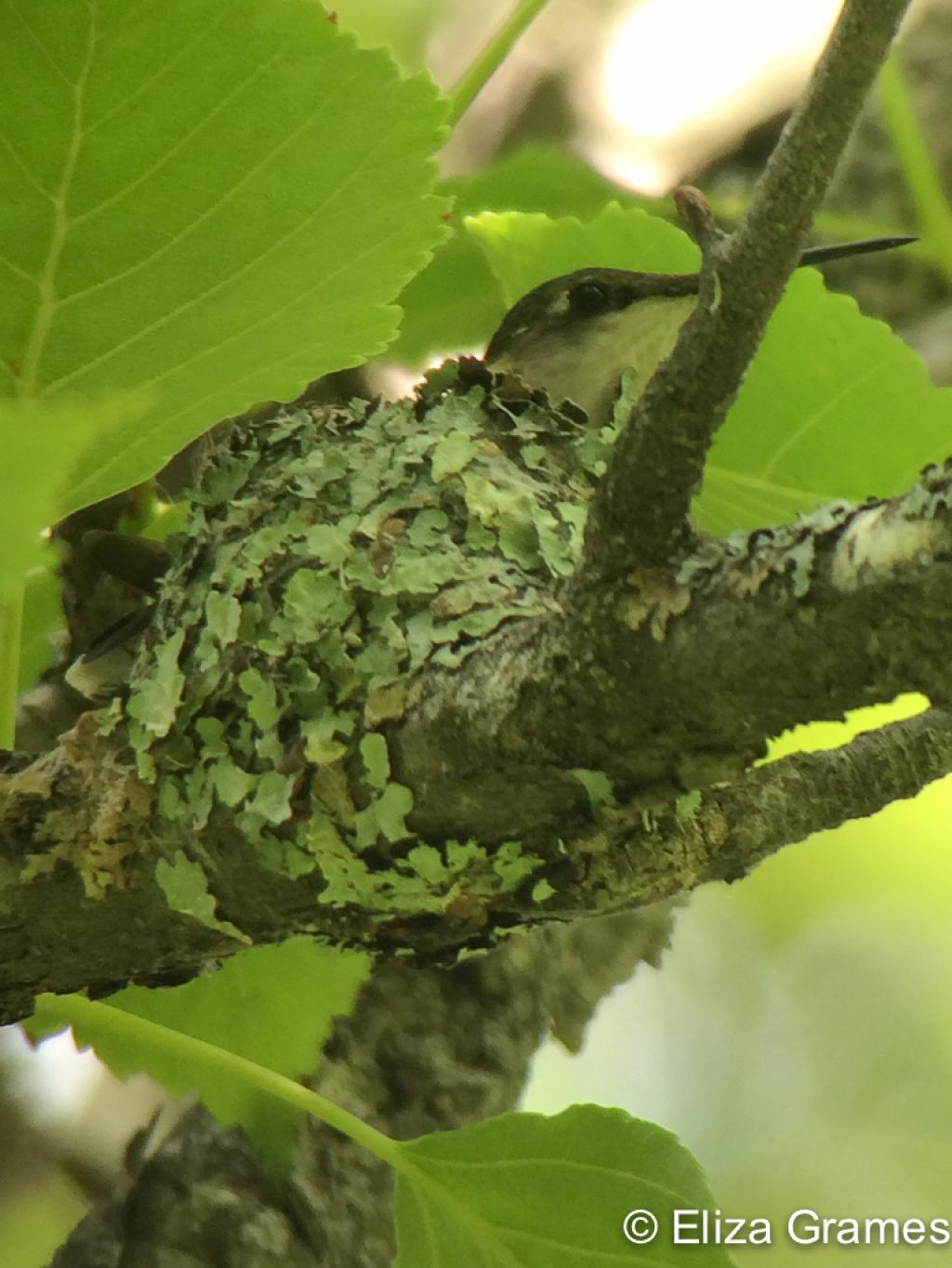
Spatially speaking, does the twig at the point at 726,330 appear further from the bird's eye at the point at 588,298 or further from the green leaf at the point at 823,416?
the bird's eye at the point at 588,298

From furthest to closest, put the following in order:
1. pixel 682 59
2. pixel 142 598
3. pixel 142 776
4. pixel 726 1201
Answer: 1. pixel 726 1201
2. pixel 682 59
3. pixel 142 598
4. pixel 142 776

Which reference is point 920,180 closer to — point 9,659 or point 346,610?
point 346,610

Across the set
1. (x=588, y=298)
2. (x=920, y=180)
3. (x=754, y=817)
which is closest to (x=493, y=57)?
(x=588, y=298)

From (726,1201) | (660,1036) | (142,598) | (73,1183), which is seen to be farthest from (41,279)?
(660,1036)

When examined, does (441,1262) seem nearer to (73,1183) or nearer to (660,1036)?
(73,1183)

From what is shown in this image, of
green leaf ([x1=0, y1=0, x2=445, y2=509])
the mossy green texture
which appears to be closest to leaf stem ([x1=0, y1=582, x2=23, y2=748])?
the mossy green texture

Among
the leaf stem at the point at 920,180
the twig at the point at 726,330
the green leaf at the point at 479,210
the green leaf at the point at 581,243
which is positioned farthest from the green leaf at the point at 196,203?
the leaf stem at the point at 920,180
